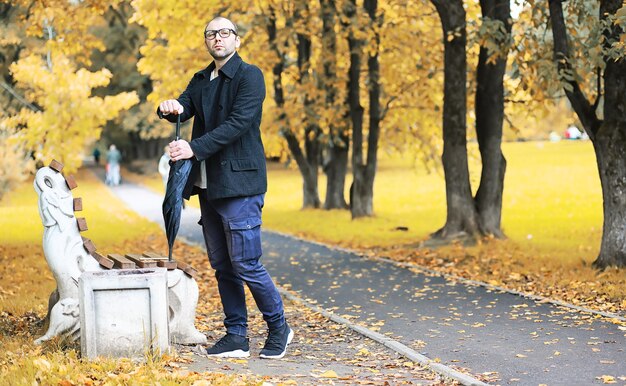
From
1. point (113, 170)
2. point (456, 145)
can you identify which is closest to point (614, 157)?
point (456, 145)

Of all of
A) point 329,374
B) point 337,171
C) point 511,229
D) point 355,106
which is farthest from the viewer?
point 337,171

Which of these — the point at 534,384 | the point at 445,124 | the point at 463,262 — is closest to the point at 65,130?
the point at 445,124

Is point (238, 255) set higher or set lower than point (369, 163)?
higher

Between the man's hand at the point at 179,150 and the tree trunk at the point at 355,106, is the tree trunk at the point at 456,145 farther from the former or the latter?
the man's hand at the point at 179,150

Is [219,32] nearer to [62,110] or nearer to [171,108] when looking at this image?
[171,108]

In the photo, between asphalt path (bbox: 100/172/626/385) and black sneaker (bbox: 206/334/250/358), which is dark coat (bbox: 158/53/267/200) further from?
asphalt path (bbox: 100/172/626/385)

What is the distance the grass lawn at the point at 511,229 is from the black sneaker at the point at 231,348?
13.3ft

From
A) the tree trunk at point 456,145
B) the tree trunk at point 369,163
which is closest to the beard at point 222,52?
the tree trunk at point 456,145

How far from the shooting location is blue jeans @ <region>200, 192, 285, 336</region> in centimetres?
725

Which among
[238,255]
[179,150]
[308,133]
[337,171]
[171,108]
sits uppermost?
[171,108]

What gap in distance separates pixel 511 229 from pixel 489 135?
4444 mm

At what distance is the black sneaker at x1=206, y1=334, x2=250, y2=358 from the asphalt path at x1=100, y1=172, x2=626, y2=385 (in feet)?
4.66

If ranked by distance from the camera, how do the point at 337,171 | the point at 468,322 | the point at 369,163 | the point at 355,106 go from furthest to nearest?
1. the point at 337,171
2. the point at 369,163
3. the point at 355,106
4. the point at 468,322

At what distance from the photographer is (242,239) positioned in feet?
23.8
